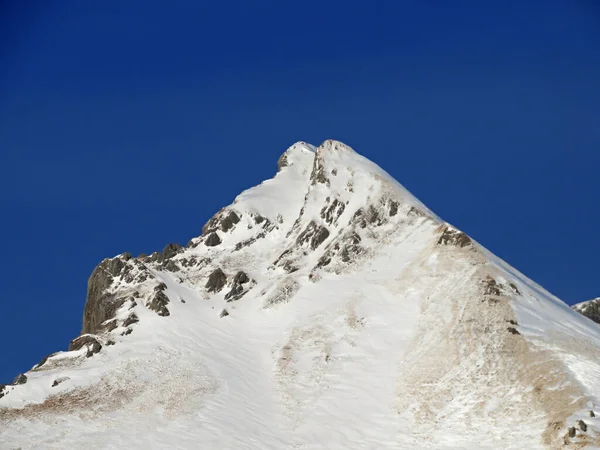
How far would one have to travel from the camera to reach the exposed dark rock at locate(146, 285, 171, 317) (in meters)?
102

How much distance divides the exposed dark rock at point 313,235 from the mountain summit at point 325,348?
182 mm

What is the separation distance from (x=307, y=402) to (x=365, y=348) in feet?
37.4

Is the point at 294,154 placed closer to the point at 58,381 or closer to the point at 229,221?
the point at 229,221

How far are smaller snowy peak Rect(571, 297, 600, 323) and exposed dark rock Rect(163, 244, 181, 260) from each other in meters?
51.4

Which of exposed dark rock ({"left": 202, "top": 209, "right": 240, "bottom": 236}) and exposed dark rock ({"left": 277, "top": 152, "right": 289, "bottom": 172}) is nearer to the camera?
exposed dark rock ({"left": 202, "top": 209, "right": 240, "bottom": 236})

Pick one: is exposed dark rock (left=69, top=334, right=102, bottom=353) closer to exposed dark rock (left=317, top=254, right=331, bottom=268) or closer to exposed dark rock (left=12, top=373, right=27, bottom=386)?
exposed dark rock (left=12, top=373, right=27, bottom=386)

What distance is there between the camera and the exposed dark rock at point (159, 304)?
335ft

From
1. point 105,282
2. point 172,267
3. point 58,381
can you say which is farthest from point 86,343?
point 172,267

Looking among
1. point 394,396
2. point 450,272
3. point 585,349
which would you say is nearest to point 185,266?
point 450,272

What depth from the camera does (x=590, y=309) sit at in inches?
4951

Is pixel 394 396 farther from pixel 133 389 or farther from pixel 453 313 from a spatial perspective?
pixel 133 389

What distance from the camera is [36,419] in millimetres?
74125

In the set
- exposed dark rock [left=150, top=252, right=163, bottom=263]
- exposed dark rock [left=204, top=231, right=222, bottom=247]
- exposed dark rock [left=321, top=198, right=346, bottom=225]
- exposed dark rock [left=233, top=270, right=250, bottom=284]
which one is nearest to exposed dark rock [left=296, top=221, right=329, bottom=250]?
exposed dark rock [left=321, top=198, right=346, bottom=225]

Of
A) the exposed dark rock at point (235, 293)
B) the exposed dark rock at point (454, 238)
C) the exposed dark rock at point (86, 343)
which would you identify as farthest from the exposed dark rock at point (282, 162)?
the exposed dark rock at point (86, 343)
